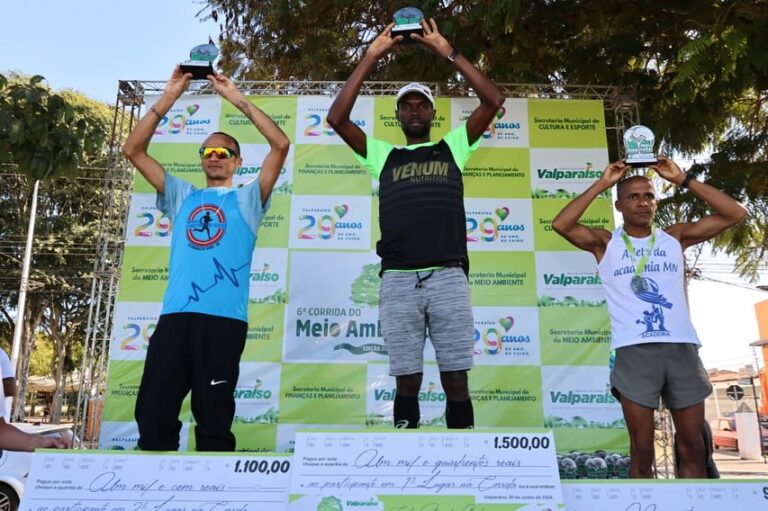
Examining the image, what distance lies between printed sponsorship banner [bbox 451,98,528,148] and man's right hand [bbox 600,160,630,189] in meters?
2.28

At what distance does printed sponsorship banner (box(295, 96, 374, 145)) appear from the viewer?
5074 mm

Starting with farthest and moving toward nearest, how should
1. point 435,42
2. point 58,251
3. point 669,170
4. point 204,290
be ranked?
1. point 58,251
2. point 669,170
3. point 435,42
4. point 204,290

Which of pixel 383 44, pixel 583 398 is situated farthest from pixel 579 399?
pixel 383 44

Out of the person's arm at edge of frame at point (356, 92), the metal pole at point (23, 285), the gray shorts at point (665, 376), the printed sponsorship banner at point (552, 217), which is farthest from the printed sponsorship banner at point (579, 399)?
the metal pole at point (23, 285)

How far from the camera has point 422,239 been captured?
2410 millimetres

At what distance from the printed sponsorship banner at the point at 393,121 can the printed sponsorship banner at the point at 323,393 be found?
2.05 meters

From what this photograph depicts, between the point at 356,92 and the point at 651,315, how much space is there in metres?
1.67

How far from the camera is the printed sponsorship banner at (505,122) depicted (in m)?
5.05

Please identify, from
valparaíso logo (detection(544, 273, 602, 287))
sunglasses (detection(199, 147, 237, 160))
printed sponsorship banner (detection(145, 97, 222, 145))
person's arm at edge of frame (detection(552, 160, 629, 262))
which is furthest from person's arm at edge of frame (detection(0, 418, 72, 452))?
valparaíso logo (detection(544, 273, 602, 287))

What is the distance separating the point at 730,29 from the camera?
9.89 feet

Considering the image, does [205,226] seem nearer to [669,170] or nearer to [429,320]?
[429,320]

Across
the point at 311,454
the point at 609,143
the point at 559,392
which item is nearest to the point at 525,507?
the point at 311,454

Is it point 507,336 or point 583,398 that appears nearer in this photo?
point 583,398

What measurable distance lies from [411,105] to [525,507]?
185 centimetres
